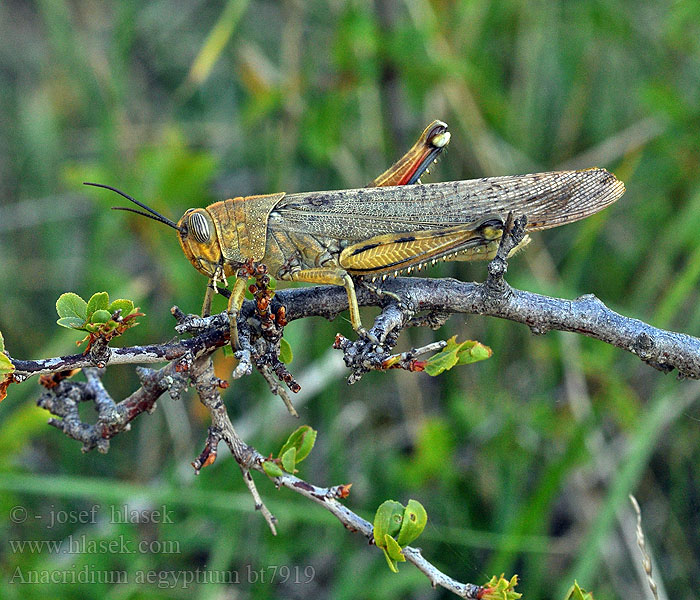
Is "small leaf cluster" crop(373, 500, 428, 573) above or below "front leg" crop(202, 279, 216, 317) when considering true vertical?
below

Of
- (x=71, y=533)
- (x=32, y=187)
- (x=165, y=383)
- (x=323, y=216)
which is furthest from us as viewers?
(x=32, y=187)

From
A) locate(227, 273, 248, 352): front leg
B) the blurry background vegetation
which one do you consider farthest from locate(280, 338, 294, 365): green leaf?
the blurry background vegetation

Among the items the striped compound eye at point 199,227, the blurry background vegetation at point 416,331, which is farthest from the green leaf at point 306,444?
the blurry background vegetation at point 416,331

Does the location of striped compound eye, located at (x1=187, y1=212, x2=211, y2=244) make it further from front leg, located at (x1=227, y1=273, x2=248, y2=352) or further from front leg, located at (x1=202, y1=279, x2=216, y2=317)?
front leg, located at (x1=227, y1=273, x2=248, y2=352)

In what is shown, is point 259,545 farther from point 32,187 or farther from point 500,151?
point 32,187

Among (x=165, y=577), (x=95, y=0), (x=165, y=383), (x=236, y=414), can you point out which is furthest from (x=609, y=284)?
(x=95, y=0)

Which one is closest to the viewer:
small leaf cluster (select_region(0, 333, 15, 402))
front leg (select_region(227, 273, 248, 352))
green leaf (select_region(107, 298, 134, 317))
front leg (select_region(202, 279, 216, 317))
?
small leaf cluster (select_region(0, 333, 15, 402))
